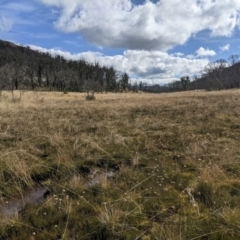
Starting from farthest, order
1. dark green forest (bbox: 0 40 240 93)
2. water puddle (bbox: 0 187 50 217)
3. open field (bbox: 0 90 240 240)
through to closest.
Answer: dark green forest (bbox: 0 40 240 93) < water puddle (bbox: 0 187 50 217) < open field (bbox: 0 90 240 240)

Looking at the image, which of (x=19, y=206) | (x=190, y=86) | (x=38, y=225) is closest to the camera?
(x=38, y=225)

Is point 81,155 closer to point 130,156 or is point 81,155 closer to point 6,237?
point 130,156

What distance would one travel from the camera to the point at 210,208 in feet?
14.3

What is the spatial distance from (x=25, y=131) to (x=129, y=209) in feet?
24.5

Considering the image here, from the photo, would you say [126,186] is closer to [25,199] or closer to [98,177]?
[98,177]

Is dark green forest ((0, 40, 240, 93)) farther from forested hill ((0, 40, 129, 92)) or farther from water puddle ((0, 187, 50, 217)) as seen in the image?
water puddle ((0, 187, 50, 217))

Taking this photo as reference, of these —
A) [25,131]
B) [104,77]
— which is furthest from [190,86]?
[25,131]

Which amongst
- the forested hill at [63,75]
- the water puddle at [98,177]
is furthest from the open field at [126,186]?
the forested hill at [63,75]

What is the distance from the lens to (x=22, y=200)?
16.3 ft

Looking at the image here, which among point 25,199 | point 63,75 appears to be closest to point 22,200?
point 25,199

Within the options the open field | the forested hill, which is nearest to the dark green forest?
the forested hill

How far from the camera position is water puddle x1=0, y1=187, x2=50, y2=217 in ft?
14.9

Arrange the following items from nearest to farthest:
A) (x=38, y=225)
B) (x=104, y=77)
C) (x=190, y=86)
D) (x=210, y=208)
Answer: (x=38, y=225), (x=210, y=208), (x=104, y=77), (x=190, y=86)

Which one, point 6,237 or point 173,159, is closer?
point 6,237
